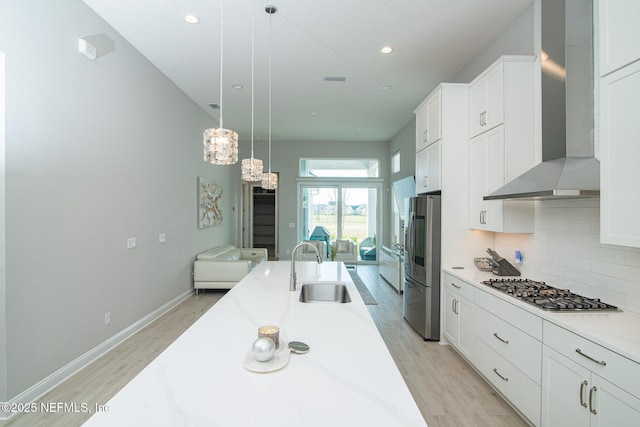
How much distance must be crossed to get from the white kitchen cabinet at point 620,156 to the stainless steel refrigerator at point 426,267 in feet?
5.70

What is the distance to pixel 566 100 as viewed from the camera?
7.11 ft

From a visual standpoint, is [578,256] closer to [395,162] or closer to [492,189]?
[492,189]

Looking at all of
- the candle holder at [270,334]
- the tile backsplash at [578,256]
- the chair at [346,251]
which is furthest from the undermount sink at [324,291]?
the chair at [346,251]

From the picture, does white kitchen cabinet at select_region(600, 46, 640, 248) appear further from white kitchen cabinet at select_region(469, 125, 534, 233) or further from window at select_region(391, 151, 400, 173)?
window at select_region(391, 151, 400, 173)

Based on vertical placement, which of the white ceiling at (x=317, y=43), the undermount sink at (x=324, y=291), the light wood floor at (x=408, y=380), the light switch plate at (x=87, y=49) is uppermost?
the white ceiling at (x=317, y=43)

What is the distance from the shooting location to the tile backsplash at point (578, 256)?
187 cm

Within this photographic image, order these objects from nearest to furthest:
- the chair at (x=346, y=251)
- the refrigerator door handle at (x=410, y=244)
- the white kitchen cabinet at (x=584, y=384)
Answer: the white kitchen cabinet at (x=584, y=384) < the refrigerator door handle at (x=410, y=244) < the chair at (x=346, y=251)

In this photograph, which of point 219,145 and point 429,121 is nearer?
point 219,145

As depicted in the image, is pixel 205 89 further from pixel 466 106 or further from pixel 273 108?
pixel 466 106

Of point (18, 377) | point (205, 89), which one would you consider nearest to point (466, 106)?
point (205, 89)

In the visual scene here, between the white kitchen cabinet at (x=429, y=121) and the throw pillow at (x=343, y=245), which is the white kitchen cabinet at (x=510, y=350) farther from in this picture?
the throw pillow at (x=343, y=245)

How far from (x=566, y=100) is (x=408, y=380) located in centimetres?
245

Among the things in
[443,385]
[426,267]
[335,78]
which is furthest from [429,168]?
[443,385]

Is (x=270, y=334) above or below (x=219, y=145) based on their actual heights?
below
